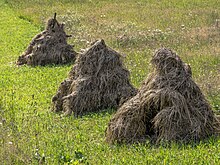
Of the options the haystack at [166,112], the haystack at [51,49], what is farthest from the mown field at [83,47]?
the haystack at [51,49]

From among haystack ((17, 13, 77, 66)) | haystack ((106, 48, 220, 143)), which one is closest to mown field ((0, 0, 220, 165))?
haystack ((106, 48, 220, 143))

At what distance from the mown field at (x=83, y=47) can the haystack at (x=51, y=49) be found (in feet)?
1.60

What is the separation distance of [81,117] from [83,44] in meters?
8.72

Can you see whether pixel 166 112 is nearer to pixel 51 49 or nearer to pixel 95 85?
pixel 95 85

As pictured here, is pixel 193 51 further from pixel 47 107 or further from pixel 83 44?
pixel 47 107

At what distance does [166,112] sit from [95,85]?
102 inches

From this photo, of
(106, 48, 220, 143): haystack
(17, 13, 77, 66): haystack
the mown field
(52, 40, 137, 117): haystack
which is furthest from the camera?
(17, 13, 77, 66): haystack

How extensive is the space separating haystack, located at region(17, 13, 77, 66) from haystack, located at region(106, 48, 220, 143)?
746cm

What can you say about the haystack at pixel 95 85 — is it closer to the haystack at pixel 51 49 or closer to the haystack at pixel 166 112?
the haystack at pixel 166 112

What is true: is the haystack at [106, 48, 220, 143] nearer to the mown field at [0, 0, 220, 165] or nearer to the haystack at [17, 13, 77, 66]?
the mown field at [0, 0, 220, 165]

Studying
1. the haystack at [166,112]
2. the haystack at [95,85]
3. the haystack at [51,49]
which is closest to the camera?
the haystack at [166,112]

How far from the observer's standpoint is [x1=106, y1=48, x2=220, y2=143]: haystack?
821 centimetres

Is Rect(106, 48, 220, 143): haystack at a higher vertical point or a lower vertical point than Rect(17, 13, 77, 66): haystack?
higher

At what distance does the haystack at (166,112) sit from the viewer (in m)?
8.21
